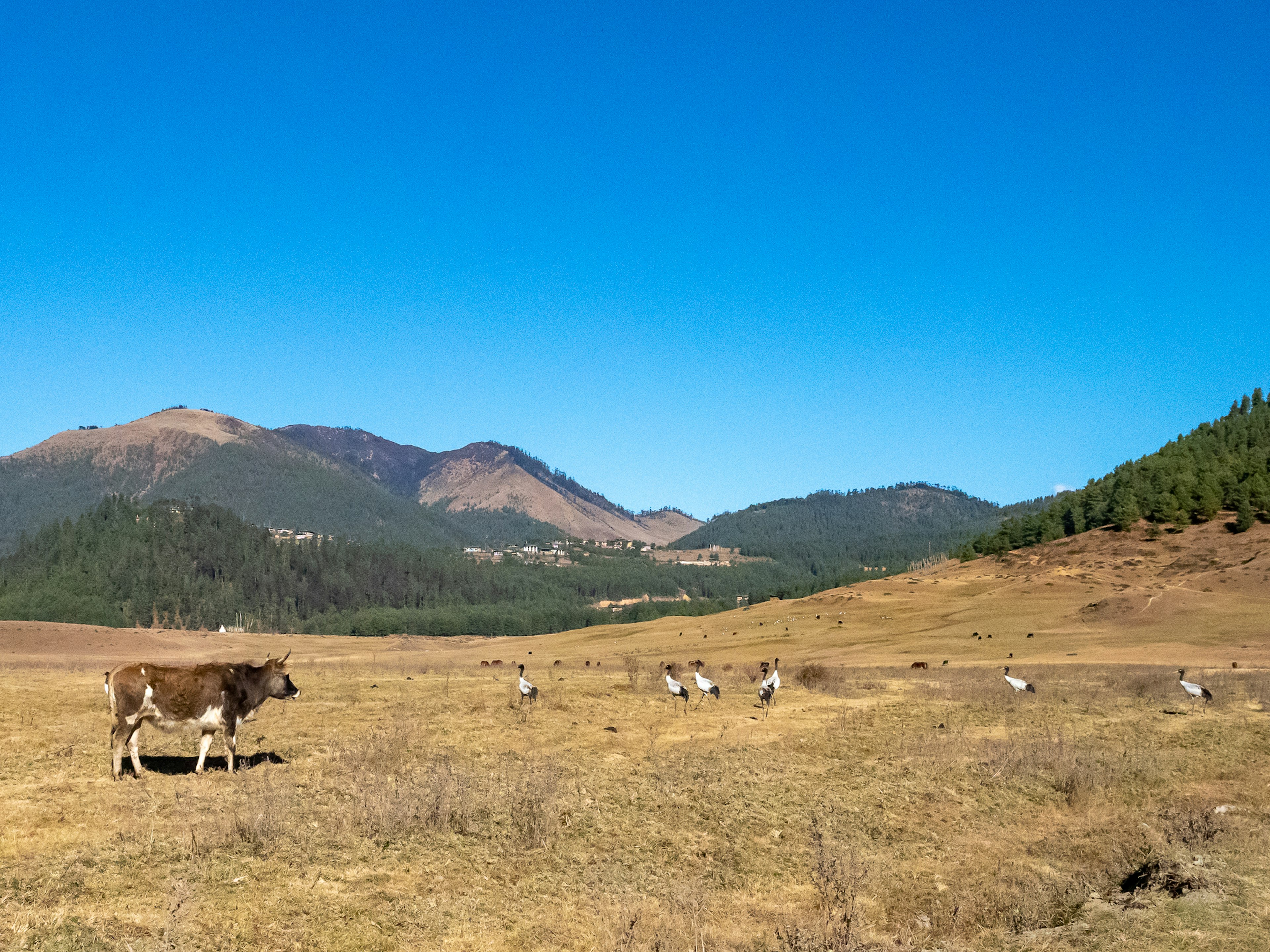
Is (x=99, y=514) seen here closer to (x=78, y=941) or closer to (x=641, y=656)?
(x=641, y=656)

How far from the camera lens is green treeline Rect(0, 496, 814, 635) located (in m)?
137

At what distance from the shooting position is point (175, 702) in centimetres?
1530

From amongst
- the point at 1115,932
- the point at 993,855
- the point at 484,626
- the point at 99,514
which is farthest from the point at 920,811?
the point at 99,514

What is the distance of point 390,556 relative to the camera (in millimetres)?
197375

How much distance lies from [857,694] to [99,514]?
17318 centimetres

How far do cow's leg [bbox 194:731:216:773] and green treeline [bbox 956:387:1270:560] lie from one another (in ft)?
309

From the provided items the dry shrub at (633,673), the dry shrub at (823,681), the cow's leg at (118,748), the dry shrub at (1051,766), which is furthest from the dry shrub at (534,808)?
the dry shrub at (823,681)

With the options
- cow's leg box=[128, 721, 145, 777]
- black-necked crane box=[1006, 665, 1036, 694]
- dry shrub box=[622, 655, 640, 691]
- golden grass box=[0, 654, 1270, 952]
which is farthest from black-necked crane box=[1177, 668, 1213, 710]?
cow's leg box=[128, 721, 145, 777]

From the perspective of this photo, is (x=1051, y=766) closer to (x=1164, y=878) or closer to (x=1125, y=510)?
(x=1164, y=878)

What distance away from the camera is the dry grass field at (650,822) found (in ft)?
33.1

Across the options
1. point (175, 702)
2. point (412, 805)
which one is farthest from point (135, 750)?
point (412, 805)

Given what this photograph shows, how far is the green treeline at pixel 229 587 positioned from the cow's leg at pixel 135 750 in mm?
126379

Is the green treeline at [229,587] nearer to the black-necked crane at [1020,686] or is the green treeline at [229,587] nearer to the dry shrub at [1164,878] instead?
the black-necked crane at [1020,686]

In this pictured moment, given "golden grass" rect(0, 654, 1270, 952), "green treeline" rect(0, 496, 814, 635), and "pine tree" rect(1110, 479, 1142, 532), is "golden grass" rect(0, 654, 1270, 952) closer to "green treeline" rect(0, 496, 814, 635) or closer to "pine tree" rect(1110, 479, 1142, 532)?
"pine tree" rect(1110, 479, 1142, 532)
